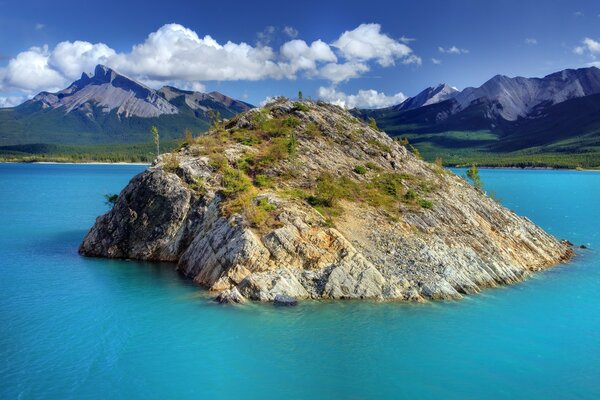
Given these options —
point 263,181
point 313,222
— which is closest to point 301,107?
point 263,181

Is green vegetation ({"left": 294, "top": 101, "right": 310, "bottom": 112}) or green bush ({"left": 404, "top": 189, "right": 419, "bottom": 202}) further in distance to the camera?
green vegetation ({"left": 294, "top": 101, "right": 310, "bottom": 112})

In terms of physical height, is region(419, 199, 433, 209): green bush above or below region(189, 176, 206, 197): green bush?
below

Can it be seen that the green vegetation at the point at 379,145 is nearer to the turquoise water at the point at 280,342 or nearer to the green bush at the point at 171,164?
the turquoise water at the point at 280,342

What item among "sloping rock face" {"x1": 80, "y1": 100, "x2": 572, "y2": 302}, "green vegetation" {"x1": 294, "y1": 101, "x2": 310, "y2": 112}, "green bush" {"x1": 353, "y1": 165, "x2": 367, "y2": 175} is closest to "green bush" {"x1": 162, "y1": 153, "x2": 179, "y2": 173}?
"sloping rock face" {"x1": 80, "y1": 100, "x2": 572, "y2": 302}

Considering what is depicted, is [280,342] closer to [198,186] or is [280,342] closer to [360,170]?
[198,186]

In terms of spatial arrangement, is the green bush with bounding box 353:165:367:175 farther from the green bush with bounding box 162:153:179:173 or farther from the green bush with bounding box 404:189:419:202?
the green bush with bounding box 162:153:179:173

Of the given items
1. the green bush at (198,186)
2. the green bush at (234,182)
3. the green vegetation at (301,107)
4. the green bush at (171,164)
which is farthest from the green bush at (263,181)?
the green vegetation at (301,107)

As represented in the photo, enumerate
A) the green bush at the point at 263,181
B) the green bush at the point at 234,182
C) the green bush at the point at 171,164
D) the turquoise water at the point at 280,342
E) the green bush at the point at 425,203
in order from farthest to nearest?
1. the green bush at the point at 171,164
2. the green bush at the point at 263,181
3. the green bush at the point at 425,203
4. the green bush at the point at 234,182
5. the turquoise water at the point at 280,342
